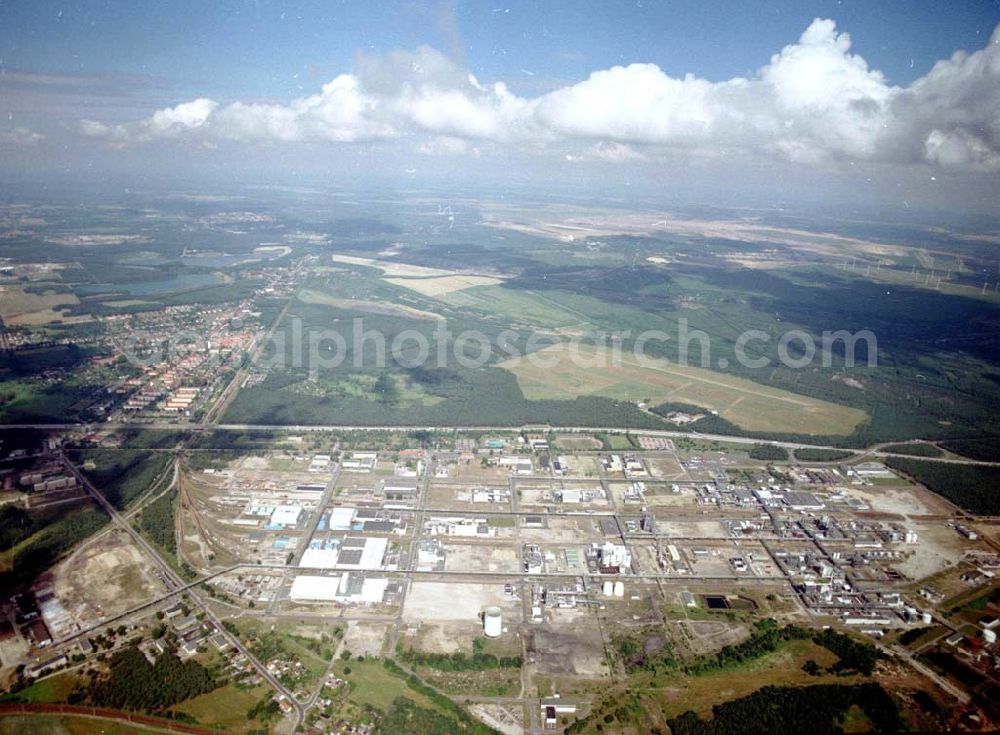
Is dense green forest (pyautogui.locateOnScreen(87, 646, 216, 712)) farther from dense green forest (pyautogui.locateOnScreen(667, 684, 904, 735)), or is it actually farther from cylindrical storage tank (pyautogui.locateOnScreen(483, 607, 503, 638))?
dense green forest (pyautogui.locateOnScreen(667, 684, 904, 735))

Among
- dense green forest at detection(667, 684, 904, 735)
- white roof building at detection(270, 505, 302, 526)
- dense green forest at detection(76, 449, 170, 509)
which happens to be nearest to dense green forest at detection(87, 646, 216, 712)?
white roof building at detection(270, 505, 302, 526)

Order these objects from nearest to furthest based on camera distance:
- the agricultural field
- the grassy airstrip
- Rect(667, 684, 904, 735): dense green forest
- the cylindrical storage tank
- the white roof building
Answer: Rect(667, 684, 904, 735): dense green forest → the cylindrical storage tank → the white roof building → the grassy airstrip → the agricultural field

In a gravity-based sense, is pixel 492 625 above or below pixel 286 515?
above

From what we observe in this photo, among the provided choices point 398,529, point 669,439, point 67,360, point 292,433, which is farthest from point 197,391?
point 669,439

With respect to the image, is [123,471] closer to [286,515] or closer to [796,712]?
[286,515]

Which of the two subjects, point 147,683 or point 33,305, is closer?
point 147,683

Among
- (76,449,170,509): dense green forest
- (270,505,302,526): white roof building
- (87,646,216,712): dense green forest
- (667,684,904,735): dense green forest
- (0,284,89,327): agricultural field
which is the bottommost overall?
(87,646,216,712): dense green forest

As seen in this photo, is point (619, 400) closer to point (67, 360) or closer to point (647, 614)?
point (647, 614)

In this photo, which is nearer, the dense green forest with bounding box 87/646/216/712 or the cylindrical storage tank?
the dense green forest with bounding box 87/646/216/712

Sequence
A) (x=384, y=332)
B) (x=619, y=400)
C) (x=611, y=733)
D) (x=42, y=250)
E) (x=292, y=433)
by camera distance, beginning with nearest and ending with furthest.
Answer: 1. (x=611, y=733)
2. (x=292, y=433)
3. (x=619, y=400)
4. (x=384, y=332)
5. (x=42, y=250)

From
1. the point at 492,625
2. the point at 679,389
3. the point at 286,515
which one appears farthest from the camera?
the point at 679,389

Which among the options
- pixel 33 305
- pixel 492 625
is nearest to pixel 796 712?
pixel 492 625
